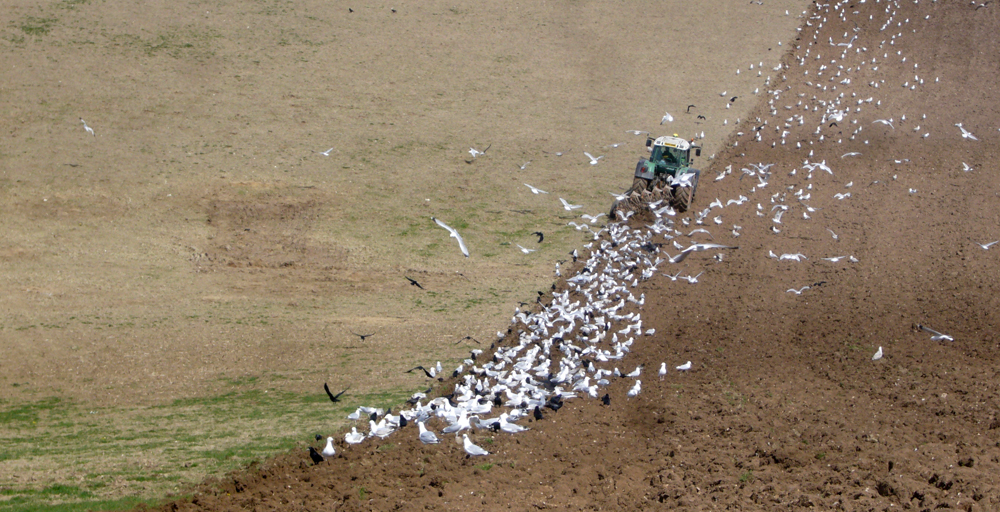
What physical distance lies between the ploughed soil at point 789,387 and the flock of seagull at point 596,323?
0.61 feet

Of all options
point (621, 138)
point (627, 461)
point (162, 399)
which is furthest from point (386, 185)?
point (627, 461)

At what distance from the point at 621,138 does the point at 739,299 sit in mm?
13915

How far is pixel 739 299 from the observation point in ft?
56.0

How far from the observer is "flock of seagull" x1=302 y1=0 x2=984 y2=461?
12594mm

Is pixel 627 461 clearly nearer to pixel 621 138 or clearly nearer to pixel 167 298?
pixel 167 298

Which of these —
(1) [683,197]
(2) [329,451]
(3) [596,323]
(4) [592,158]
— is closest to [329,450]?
(2) [329,451]

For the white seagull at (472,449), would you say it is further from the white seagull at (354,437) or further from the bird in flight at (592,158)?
the bird in flight at (592,158)

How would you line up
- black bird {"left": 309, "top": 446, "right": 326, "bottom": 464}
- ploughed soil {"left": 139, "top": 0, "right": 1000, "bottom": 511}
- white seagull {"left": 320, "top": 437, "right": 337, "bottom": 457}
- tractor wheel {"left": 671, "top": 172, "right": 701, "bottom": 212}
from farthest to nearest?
tractor wheel {"left": 671, "top": 172, "right": 701, "bottom": 212} → white seagull {"left": 320, "top": 437, "right": 337, "bottom": 457} → black bird {"left": 309, "top": 446, "right": 326, "bottom": 464} → ploughed soil {"left": 139, "top": 0, "right": 1000, "bottom": 511}

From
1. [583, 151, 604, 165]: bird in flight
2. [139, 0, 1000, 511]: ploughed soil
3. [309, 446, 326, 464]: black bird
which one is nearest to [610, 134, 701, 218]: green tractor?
[139, 0, 1000, 511]: ploughed soil

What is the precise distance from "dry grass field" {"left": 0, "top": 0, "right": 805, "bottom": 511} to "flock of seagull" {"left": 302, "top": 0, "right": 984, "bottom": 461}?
1020 millimetres

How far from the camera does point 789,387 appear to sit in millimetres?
13258

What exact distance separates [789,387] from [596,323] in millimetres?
4354

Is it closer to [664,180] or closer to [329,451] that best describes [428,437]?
[329,451]

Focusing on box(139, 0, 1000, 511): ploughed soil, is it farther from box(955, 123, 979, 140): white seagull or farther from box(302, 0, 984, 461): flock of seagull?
box(955, 123, 979, 140): white seagull
